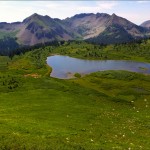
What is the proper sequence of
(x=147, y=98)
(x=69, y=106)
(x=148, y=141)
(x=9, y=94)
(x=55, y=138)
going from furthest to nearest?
(x=147, y=98)
(x=9, y=94)
(x=69, y=106)
(x=148, y=141)
(x=55, y=138)

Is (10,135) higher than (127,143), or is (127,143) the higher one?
(10,135)

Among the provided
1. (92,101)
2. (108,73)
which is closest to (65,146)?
(92,101)

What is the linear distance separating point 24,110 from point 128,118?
2319cm

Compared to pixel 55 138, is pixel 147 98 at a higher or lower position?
lower

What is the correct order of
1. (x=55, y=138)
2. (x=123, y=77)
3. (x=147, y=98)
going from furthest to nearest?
1. (x=123, y=77)
2. (x=147, y=98)
3. (x=55, y=138)

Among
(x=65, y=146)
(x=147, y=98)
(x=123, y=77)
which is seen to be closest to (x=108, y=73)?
(x=123, y=77)

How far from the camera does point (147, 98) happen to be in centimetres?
10662

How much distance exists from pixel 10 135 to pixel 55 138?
621 cm

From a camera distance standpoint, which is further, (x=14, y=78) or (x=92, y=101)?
(x=14, y=78)

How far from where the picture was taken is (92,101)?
86.5 m

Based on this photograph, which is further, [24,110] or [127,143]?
[24,110]

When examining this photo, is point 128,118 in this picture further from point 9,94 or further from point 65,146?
point 9,94

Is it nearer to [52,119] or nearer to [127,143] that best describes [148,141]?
[127,143]

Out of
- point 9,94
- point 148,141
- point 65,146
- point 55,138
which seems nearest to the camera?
point 65,146
